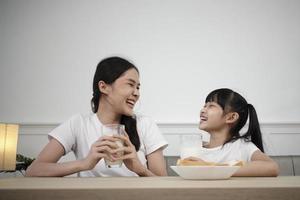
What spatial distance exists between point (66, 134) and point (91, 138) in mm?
117

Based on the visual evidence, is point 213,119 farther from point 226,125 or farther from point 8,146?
point 8,146

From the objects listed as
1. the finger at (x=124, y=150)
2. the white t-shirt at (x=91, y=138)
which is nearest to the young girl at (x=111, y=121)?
the white t-shirt at (x=91, y=138)

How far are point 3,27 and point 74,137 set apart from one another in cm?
169

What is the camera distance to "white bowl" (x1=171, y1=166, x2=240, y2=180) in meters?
0.76

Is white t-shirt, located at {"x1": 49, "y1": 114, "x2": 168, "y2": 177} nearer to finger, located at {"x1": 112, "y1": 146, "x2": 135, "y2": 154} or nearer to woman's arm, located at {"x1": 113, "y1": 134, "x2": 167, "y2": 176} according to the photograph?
woman's arm, located at {"x1": 113, "y1": 134, "x2": 167, "y2": 176}

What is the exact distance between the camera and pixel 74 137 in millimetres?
1394

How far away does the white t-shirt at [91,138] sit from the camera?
1.33 meters

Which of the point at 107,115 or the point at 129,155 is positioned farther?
the point at 107,115

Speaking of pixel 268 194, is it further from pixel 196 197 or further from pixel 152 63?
pixel 152 63

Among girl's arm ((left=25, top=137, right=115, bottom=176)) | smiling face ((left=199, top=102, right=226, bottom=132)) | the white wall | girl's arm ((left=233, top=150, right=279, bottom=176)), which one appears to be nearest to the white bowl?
girl's arm ((left=233, top=150, right=279, bottom=176))

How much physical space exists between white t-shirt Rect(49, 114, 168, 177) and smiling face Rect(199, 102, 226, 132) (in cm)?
30

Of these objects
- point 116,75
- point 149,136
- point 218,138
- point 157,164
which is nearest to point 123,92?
point 116,75

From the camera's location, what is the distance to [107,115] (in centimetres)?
149

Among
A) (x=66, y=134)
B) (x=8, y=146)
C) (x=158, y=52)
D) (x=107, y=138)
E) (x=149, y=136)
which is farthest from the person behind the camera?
(x=158, y=52)
